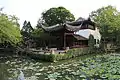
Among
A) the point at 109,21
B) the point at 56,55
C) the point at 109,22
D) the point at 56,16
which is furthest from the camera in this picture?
the point at 56,16

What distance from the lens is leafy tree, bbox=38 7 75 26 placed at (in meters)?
46.2

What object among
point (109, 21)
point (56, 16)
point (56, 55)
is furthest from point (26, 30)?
point (56, 55)

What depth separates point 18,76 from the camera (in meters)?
15.0

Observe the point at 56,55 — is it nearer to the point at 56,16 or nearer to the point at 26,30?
the point at 26,30

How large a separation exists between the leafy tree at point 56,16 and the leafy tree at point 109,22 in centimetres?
960

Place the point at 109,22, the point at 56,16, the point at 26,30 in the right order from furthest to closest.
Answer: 1. the point at 56,16
2. the point at 26,30
3. the point at 109,22

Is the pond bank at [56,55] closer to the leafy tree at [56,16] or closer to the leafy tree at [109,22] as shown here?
the leafy tree at [109,22]

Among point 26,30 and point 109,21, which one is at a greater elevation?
point 109,21

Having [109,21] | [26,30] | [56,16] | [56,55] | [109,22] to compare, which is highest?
[56,16]

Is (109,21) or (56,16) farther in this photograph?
(56,16)

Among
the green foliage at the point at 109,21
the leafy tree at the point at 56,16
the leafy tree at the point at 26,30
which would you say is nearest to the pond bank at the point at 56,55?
the green foliage at the point at 109,21

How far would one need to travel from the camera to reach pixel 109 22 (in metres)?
35.4

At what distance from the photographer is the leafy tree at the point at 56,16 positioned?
46219 millimetres

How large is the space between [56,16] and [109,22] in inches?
554
